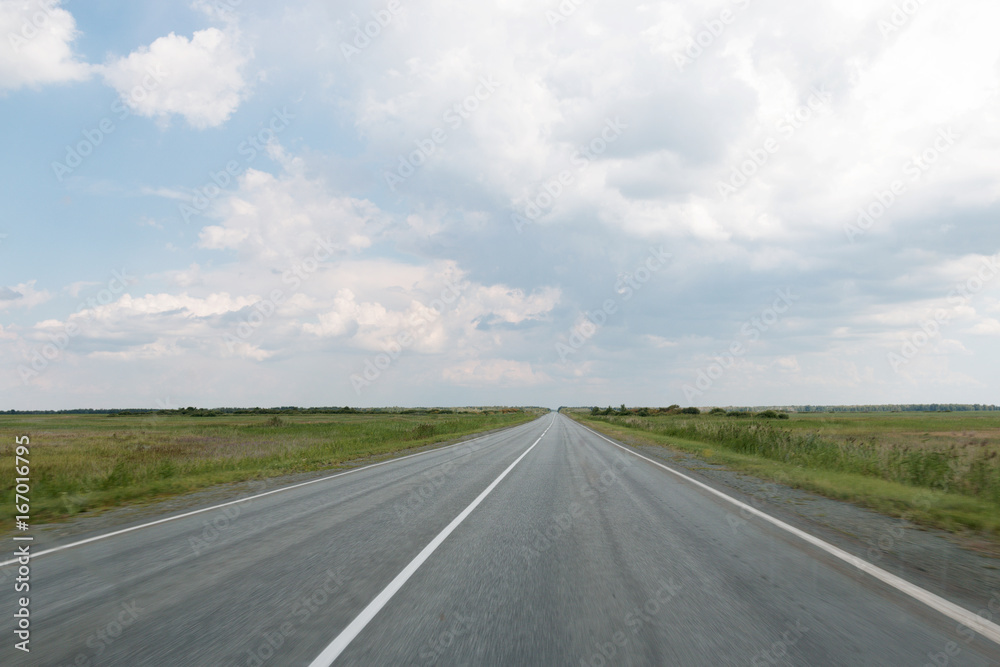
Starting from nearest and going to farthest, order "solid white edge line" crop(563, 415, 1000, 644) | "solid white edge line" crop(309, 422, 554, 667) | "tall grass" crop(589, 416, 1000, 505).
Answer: "solid white edge line" crop(309, 422, 554, 667)
"solid white edge line" crop(563, 415, 1000, 644)
"tall grass" crop(589, 416, 1000, 505)

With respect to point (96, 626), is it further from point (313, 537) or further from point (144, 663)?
point (313, 537)

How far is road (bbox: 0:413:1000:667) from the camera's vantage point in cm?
371

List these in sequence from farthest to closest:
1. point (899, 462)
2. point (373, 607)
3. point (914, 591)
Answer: point (899, 462) < point (914, 591) < point (373, 607)

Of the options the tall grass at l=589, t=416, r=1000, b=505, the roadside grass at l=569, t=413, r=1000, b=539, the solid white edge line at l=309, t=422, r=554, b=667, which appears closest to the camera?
the solid white edge line at l=309, t=422, r=554, b=667

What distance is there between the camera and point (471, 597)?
15.8 ft

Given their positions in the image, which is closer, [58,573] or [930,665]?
[930,665]

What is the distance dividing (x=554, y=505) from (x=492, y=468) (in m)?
6.83

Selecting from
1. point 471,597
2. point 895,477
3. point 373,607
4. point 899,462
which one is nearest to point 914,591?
point 471,597

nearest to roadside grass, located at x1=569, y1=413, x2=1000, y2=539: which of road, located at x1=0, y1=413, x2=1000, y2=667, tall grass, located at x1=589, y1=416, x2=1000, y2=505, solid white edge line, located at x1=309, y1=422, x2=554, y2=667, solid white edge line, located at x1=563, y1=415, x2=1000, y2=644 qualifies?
tall grass, located at x1=589, y1=416, x2=1000, y2=505

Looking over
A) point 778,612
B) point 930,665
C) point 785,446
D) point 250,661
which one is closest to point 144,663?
point 250,661

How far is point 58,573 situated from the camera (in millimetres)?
5762

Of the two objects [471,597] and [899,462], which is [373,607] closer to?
[471,597]

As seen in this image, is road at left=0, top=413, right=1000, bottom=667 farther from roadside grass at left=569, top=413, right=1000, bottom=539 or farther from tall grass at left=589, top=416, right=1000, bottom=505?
tall grass at left=589, top=416, right=1000, bottom=505

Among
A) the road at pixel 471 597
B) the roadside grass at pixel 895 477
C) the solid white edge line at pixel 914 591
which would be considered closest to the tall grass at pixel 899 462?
the roadside grass at pixel 895 477
